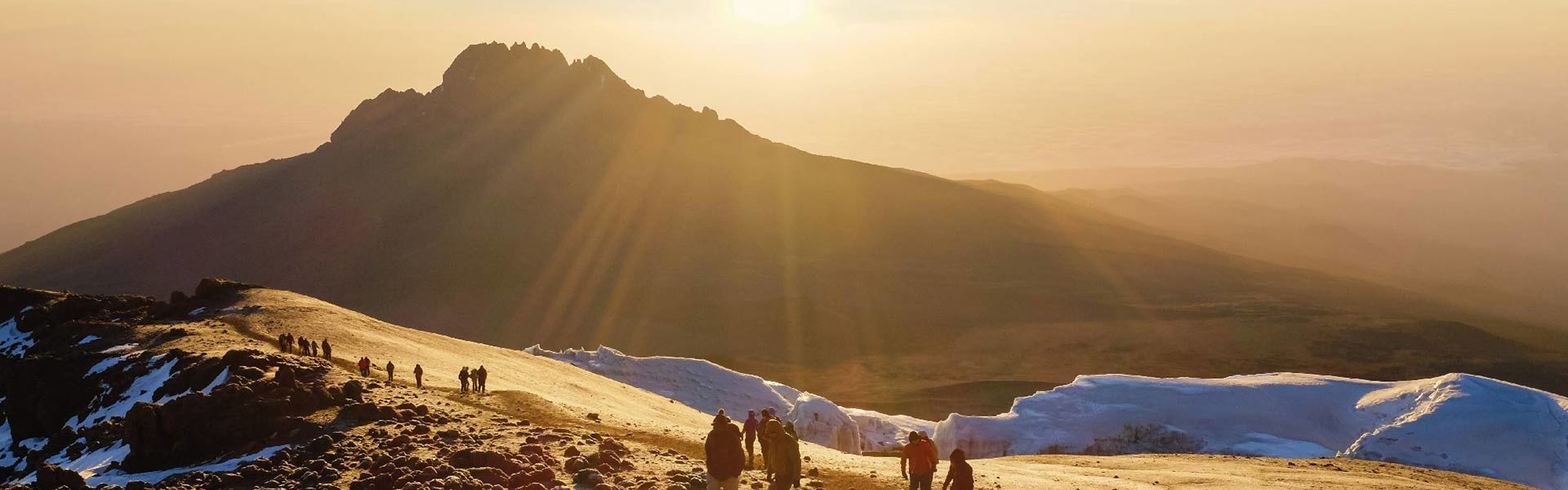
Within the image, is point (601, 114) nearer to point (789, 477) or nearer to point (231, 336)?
point (231, 336)

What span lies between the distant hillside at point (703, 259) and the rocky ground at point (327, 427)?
52516 mm

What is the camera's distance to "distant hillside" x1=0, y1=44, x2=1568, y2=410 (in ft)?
336

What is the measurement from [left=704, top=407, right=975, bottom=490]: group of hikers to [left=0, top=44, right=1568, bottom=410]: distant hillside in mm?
66494

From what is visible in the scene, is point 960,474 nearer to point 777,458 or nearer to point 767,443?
point 777,458

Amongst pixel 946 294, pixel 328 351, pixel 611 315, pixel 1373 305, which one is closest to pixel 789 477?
pixel 328 351

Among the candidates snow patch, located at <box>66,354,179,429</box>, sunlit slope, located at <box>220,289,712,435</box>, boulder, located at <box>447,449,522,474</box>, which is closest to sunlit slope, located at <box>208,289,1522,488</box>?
sunlit slope, located at <box>220,289,712,435</box>

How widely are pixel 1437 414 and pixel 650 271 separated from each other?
94284 millimetres

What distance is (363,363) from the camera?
3073cm

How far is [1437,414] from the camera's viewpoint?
37969 mm

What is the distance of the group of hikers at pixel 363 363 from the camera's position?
3081cm

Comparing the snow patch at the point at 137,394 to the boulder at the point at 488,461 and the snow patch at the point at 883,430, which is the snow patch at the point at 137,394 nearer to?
the boulder at the point at 488,461

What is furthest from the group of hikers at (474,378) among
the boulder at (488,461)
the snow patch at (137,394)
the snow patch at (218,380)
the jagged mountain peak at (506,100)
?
the jagged mountain peak at (506,100)

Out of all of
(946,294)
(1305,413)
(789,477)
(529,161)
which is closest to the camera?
(789,477)

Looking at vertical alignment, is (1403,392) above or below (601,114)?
below
